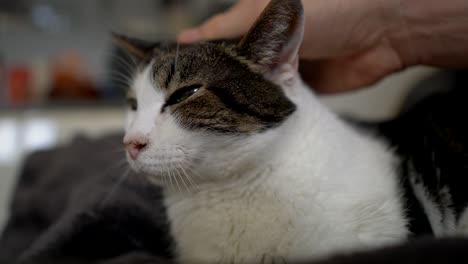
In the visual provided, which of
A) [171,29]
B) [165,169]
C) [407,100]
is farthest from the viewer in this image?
[171,29]

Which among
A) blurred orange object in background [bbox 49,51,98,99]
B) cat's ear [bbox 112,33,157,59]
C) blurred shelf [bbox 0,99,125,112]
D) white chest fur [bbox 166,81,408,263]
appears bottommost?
white chest fur [bbox 166,81,408,263]

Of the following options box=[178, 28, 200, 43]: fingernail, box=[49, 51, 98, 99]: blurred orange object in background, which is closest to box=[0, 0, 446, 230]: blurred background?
box=[49, 51, 98, 99]: blurred orange object in background

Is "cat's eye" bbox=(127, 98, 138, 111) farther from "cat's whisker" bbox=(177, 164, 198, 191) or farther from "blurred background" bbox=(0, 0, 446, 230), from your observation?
"blurred background" bbox=(0, 0, 446, 230)

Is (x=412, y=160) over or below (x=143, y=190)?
below

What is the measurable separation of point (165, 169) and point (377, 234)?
0.40 m

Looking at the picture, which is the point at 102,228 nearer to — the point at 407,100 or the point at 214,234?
the point at 214,234

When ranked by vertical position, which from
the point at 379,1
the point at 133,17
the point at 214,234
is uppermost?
the point at 133,17

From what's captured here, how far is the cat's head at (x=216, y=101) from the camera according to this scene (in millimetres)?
737

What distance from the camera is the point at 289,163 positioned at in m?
0.81

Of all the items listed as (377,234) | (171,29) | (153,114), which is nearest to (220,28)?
(153,114)

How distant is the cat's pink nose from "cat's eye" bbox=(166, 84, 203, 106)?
10 cm

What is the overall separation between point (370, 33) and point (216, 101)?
53 cm

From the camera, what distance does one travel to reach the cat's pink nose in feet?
2.41

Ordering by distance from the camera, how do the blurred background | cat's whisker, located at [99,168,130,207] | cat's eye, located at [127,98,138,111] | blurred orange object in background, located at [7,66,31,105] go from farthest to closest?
blurred orange object in background, located at [7,66,31,105], the blurred background, cat's whisker, located at [99,168,130,207], cat's eye, located at [127,98,138,111]
